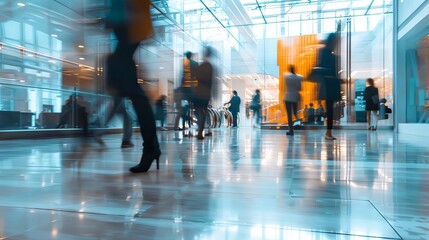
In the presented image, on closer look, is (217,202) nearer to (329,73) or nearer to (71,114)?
(329,73)

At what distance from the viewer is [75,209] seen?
55.8 inches

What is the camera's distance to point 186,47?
48.1 ft

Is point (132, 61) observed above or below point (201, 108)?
above

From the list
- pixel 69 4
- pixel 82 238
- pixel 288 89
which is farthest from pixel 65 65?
pixel 82 238

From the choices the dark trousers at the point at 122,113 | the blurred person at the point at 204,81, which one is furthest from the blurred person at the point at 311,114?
the dark trousers at the point at 122,113

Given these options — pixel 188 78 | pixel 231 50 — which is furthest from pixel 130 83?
pixel 231 50

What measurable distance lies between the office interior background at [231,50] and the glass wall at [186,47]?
0.03 metres

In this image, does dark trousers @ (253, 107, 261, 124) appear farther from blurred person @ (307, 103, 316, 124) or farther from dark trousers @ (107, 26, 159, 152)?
dark trousers @ (107, 26, 159, 152)

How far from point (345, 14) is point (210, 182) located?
14.0 meters

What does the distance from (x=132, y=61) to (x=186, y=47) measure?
12598 mm

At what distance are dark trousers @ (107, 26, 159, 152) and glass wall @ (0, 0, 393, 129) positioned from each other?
35 centimetres

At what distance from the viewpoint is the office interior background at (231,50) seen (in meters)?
7.38

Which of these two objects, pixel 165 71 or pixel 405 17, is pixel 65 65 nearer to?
pixel 165 71

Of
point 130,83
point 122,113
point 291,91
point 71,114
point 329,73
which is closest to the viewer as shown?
point 130,83
